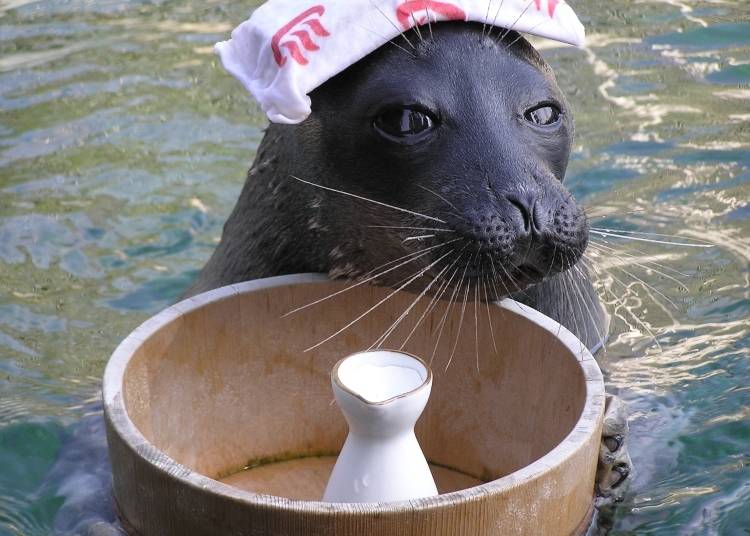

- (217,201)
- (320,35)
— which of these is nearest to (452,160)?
(320,35)

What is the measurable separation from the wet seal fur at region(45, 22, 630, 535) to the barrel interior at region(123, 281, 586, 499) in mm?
157

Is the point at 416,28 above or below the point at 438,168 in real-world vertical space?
above

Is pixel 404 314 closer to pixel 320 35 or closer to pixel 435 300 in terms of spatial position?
pixel 435 300

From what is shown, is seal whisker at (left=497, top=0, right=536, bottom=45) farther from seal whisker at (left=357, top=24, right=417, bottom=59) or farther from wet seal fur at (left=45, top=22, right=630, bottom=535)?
seal whisker at (left=357, top=24, right=417, bottom=59)

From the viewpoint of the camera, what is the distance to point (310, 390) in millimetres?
4297

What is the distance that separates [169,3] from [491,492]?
7.91 m

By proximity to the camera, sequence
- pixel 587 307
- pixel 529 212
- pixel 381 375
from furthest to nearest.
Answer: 1. pixel 587 307
2. pixel 529 212
3. pixel 381 375

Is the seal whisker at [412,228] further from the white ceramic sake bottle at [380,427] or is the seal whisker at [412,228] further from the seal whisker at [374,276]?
the white ceramic sake bottle at [380,427]

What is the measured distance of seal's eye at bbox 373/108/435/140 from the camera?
3941mm

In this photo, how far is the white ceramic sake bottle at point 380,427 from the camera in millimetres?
3312

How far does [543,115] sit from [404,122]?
449 millimetres

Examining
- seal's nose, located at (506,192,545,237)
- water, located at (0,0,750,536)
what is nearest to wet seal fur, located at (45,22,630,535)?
seal's nose, located at (506,192,545,237)

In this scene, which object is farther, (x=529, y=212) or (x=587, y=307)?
(x=587, y=307)

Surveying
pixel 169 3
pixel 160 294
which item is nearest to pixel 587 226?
pixel 160 294
